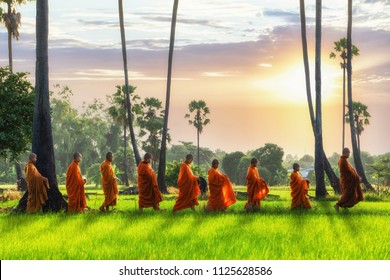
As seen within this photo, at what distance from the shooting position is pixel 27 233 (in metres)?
15.1

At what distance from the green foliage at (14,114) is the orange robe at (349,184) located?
15.6 metres

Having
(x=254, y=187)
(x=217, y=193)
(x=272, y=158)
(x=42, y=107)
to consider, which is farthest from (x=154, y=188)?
(x=272, y=158)

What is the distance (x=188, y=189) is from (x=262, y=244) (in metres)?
7.93

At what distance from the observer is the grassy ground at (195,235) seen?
11.8 m

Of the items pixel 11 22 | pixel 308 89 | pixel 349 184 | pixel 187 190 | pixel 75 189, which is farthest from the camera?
pixel 11 22

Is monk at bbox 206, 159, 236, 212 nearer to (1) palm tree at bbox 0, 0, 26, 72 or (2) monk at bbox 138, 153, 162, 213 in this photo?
(2) monk at bbox 138, 153, 162, 213

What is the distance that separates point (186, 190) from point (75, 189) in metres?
3.47

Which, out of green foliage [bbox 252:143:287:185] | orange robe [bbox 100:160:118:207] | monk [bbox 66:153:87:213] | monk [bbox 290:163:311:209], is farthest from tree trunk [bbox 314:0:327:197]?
green foliage [bbox 252:143:287:185]

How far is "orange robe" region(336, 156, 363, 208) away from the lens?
21.1 meters

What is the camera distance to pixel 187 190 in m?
20.8

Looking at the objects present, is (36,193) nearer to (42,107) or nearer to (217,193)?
(42,107)

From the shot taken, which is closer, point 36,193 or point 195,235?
point 195,235

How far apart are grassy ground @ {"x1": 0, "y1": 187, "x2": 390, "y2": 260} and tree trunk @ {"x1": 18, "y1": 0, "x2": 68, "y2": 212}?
8.01ft

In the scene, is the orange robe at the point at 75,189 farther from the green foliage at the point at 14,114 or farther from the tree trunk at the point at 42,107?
the green foliage at the point at 14,114
